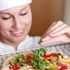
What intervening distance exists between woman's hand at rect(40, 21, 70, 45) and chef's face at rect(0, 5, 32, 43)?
0.10 m

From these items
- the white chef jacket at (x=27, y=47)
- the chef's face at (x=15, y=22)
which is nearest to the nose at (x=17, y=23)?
the chef's face at (x=15, y=22)

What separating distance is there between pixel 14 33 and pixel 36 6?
65 cm

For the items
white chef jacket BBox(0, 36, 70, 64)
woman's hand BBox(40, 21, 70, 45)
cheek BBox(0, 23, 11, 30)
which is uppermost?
cheek BBox(0, 23, 11, 30)

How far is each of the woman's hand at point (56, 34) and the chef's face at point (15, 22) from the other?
0.10m

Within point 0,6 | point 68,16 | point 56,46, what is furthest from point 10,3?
point 68,16

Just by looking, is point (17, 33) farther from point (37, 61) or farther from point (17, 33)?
point (37, 61)

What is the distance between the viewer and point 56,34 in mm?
1164

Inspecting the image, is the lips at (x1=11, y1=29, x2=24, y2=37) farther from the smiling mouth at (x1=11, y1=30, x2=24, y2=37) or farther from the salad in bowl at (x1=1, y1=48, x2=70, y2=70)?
the salad in bowl at (x1=1, y1=48, x2=70, y2=70)

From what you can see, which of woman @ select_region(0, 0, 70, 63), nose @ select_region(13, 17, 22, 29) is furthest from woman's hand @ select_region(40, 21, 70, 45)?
Result: nose @ select_region(13, 17, 22, 29)

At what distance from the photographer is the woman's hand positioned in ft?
3.79

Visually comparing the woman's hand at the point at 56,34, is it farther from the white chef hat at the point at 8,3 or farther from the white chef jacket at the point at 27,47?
the white chef hat at the point at 8,3

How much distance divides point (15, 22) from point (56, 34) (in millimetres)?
204

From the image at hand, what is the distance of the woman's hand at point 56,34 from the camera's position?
115cm

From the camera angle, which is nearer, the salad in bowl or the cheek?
the salad in bowl
